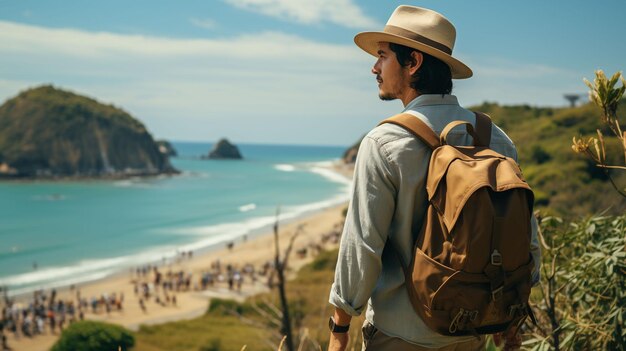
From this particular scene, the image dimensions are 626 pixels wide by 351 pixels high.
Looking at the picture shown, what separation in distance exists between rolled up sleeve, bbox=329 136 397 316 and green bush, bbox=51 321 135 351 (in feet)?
54.1

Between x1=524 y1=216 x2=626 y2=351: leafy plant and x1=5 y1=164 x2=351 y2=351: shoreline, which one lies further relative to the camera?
x1=5 y1=164 x2=351 y2=351: shoreline

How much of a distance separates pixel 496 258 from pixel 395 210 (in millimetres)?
302

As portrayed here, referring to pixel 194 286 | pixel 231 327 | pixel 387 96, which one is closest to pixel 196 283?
pixel 194 286

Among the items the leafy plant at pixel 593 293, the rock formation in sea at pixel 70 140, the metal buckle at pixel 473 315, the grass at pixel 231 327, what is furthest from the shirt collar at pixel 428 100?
the rock formation in sea at pixel 70 140

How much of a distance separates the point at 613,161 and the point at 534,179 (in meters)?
3.67

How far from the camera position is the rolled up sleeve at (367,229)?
158 centimetres

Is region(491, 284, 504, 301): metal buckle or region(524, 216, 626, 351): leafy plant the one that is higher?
region(491, 284, 504, 301): metal buckle

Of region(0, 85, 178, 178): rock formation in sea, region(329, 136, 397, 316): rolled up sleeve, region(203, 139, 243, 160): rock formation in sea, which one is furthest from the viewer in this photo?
region(203, 139, 243, 160): rock formation in sea

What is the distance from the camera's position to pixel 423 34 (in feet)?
5.71

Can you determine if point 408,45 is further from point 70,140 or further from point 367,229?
point 70,140

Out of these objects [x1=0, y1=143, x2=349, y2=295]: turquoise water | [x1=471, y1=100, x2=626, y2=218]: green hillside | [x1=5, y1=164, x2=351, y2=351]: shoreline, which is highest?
[x1=471, y1=100, x2=626, y2=218]: green hillside

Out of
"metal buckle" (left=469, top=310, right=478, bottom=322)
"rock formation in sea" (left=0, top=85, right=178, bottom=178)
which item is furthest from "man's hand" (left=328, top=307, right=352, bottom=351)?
"rock formation in sea" (left=0, top=85, right=178, bottom=178)

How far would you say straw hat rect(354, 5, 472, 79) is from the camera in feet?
5.66

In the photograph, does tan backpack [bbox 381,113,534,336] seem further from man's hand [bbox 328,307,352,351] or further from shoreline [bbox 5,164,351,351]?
shoreline [bbox 5,164,351,351]
